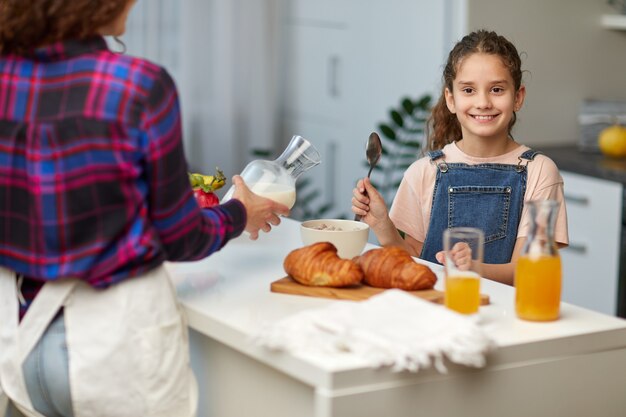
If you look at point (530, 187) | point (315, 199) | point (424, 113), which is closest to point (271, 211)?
point (530, 187)

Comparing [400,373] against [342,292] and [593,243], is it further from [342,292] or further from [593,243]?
[593,243]

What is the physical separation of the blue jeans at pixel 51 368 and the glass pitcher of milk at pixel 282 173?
1.90ft

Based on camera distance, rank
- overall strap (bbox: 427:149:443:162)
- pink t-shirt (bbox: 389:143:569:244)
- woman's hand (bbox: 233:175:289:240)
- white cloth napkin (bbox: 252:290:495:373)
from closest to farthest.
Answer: white cloth napkin (bbox: 252:290:495:373), woman's hand (bbox: 233:175:289:240), pink t-shirt (bbox: 389:143:569:244), overall strap (bbox: 427:149:443:162)

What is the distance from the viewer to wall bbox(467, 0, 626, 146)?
364cm

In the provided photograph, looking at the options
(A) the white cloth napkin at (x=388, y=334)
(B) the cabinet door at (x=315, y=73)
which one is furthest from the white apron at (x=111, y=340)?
(B) the cabinet door at (x=315, y=73)

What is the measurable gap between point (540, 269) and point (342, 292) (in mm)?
317

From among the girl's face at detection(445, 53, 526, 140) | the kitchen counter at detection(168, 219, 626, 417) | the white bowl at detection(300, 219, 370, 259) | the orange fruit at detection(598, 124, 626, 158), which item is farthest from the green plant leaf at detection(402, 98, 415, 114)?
the kitchen counter at detection(168, 219, 626, 417)

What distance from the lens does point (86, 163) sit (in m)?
1.48

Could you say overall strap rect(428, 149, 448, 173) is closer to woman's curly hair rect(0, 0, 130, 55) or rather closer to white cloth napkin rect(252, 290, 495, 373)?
white cloth napkin rect(252, 290, 495, 373)

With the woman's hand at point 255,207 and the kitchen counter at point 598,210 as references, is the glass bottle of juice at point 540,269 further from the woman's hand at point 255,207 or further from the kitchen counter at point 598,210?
the kitchen counter at point 598,210

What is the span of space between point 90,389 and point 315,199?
313cm

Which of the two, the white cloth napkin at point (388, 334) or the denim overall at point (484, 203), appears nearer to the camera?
the white cloth napkin at point (388, 334)

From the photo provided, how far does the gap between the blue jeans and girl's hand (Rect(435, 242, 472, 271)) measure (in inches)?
22.7

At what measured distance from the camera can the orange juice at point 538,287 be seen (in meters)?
1.55
